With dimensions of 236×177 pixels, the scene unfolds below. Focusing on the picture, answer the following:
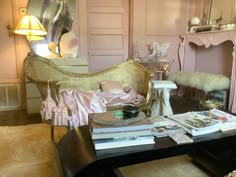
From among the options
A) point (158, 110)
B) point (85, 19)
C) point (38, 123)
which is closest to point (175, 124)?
point (158, 110)

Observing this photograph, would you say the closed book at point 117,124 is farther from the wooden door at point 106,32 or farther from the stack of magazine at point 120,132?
the wooden door at point 106,32

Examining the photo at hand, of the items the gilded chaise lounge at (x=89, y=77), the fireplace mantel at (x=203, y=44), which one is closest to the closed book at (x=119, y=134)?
the gilded chaise lounge at (x=89, y=77)

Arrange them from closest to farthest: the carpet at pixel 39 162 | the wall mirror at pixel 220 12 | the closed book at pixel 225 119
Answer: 1. the closed book at pixel 225 119
2. the carpet at pixel 39 162
3. the wall mirror at pixel 220 12

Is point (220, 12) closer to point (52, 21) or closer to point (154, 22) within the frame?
point (154, 22)

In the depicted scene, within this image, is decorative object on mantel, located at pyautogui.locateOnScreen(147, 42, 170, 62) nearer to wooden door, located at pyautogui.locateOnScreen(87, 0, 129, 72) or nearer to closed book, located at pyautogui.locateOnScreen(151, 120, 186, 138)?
wooden door, located at pyautogui.locateOnScreen(87, 0, 129, 72)

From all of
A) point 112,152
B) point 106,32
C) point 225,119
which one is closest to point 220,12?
point 106,32

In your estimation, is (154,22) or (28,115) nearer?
(28,115)

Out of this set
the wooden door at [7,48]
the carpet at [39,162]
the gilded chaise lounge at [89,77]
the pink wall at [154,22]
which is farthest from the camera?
the pink wall at [154,22]

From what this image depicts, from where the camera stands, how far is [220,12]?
394 cm

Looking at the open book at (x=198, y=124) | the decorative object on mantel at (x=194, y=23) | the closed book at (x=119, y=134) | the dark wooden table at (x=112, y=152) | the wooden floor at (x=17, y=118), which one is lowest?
the wooden floor at (x=17, y=118)

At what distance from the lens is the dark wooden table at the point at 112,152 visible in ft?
3.53

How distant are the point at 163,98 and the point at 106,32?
2.36m

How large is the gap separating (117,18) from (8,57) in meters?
2.04

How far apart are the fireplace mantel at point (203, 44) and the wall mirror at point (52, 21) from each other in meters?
2.19
